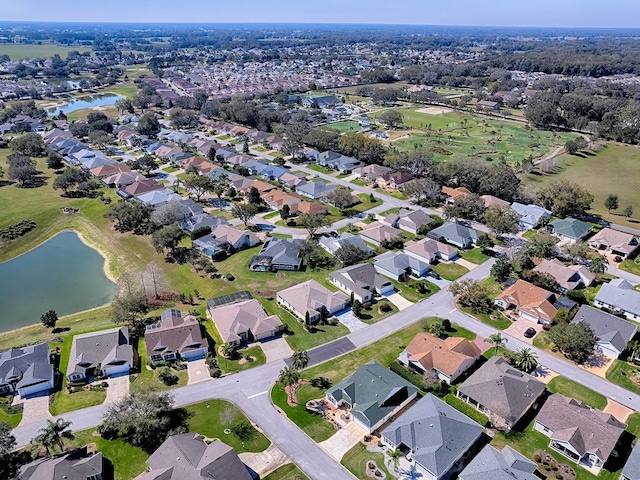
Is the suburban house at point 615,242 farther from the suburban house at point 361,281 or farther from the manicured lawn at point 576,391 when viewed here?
the suburban house at point 361,281

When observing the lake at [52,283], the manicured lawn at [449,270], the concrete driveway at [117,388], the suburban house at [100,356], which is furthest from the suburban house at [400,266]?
the lake at [52,283]

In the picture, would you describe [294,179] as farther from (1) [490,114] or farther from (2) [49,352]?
(1) [490,114]

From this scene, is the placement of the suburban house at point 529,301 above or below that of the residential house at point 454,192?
below

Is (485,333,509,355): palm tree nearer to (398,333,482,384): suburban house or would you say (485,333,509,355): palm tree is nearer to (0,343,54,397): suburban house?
(398,333,482,384): suburban house

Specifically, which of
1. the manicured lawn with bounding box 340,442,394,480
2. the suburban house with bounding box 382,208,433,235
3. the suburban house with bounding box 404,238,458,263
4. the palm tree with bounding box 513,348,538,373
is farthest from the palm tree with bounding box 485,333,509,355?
the suburban house with bounding box 382,208,433,235

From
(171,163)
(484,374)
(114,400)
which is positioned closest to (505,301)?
(484,374)

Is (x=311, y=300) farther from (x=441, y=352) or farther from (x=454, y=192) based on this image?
(x=454, y=192)
